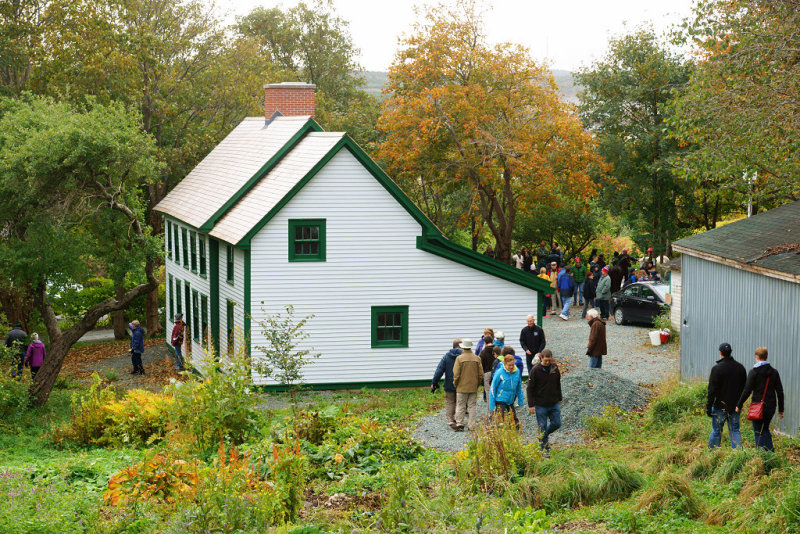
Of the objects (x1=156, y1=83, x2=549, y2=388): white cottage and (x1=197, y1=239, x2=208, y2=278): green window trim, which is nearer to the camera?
(x1=156, y1=83, x2=549, y2=388): white cottage

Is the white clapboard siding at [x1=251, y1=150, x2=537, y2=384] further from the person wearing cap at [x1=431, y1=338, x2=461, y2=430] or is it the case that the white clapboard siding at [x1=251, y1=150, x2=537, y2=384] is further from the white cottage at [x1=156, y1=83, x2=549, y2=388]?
the person wearing cap at [x1=431, y1=338, x2=461, y2=430]

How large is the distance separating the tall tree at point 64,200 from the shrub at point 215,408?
388 inches

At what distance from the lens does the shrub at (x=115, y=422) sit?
56.7ft

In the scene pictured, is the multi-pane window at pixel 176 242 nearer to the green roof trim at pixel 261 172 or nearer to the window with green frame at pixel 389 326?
the green roof trim at pixel 261 172

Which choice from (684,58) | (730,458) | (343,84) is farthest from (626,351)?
(343,84)

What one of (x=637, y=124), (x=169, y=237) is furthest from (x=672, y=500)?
(x=637, y=124)

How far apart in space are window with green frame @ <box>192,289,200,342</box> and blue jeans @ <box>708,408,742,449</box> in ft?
59.2

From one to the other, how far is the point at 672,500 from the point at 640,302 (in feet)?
67.7

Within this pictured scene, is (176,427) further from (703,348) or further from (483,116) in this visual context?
(483,116)

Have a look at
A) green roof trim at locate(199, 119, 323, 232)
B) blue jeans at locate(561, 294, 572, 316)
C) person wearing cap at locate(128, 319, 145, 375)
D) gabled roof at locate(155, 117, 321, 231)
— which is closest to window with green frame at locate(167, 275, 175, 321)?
gabled roof at locate(155, 117, 321, 231)

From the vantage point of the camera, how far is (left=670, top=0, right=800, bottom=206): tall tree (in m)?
19.8

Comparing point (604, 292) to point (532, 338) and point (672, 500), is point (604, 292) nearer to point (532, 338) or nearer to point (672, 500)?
point (532, 338)

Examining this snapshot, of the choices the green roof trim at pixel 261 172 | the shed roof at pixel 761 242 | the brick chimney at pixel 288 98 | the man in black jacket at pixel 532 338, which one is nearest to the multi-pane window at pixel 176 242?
the brick chimney at pixel 288 98

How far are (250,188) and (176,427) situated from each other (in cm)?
1223
